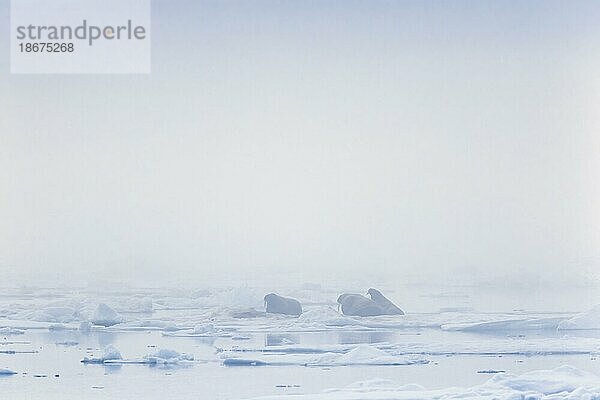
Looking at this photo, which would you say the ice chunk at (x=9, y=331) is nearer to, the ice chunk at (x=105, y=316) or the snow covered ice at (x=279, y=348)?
the snow covered ice at (x=279, y=348)

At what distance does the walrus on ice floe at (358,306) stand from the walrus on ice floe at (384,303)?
15 millimetres

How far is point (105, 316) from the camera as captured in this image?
4.96 m

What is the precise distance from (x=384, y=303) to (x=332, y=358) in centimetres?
32

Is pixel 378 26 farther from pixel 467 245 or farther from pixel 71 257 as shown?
pixel 71 257

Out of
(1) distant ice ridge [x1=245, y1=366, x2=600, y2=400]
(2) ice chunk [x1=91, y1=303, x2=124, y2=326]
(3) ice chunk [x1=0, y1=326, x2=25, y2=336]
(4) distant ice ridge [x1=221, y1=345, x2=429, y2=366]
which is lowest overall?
(1) distant ice ridge [x1=245, y1=366, x2=600, y2=400]

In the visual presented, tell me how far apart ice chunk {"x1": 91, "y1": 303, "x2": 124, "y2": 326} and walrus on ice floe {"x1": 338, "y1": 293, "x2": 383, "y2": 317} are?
944mm

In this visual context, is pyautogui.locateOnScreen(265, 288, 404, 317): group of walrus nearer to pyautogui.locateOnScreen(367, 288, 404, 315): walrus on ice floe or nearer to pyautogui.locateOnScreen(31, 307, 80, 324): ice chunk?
pyautogui.locateOnScreen(367, 288, 404, 315): walrus on ice floe

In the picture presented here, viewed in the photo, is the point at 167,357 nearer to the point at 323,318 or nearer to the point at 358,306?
the point at 323,318

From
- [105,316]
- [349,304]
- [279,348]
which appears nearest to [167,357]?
[105,316]

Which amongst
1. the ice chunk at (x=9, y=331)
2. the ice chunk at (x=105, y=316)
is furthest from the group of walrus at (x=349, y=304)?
the ice chunk at (x=9, y=331)

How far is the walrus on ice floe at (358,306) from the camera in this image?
500 centimetres

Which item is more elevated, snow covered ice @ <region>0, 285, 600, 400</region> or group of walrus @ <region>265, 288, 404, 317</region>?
group of walrus @ <region>265, 288, 404, 317</region>

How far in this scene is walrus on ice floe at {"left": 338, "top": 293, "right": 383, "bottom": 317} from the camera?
16.4ft

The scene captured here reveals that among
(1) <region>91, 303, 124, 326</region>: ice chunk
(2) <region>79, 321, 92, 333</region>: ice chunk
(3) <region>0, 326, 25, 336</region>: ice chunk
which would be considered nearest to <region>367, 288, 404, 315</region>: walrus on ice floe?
(1) <region>91, 303, 124, 326</region>: ice chunk
